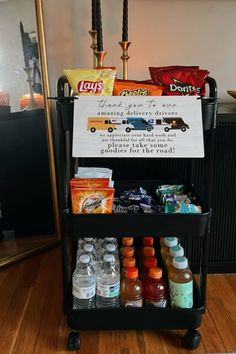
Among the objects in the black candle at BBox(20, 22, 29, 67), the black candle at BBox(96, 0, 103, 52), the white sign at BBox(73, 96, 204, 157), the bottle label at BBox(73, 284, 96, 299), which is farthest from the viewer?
the black candle at BBox(20, 22, 29, 67)

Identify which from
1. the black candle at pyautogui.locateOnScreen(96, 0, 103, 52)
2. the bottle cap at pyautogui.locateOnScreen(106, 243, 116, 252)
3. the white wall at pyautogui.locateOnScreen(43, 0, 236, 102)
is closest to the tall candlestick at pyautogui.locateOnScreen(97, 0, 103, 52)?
the black candle at pyautogui.locateOnScreen(96, 0, 103, 52)

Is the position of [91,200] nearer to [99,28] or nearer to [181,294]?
[181,294]

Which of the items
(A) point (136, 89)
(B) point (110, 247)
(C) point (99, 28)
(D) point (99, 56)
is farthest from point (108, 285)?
(C) point (99, 28)

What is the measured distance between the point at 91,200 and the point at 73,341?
47 centimetres

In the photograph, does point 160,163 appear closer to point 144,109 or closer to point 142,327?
point 144,109

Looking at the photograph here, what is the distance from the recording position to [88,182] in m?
1.07

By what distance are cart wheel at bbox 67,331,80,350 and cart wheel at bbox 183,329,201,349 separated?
1.13ft

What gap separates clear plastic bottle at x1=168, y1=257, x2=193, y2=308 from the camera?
43.4 inches

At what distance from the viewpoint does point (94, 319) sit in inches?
44.3

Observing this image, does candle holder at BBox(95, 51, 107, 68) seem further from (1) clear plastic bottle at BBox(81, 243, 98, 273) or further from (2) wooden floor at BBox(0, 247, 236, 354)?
(2) wooden floor at BBox(0, 247, 236, 354)

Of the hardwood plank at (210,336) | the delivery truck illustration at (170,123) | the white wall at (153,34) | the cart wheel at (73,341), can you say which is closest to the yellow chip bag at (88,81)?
the delivery truck illustration at (170,123)

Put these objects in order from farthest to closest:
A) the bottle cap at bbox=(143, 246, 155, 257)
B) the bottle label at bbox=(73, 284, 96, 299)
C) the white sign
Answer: the bottle cap at bbox=(143, 246, 155, 257) < the bottle label at bbox=(73, 284, 96, 299) < the white sign

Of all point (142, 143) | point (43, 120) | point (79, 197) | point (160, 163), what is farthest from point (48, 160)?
point (142, 143)

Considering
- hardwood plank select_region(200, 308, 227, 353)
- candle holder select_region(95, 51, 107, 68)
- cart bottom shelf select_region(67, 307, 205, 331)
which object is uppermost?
candle holder select_region(95, 51, 107, 68)
